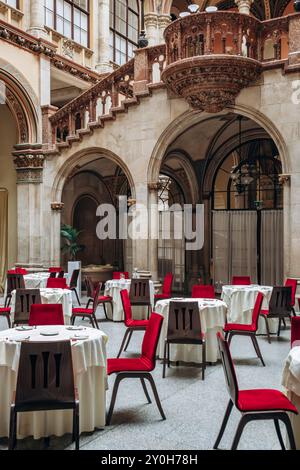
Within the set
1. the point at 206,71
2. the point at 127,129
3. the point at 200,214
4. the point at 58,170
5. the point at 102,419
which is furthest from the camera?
the point at 200,214

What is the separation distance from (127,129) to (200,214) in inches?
158

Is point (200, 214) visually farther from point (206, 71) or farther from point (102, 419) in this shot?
point (102, 419)

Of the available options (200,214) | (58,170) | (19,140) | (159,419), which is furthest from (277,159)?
(159,419)

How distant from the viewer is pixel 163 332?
22.2ft

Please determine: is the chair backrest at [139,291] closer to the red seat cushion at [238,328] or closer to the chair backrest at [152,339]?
the red seat cushion at [238,328]

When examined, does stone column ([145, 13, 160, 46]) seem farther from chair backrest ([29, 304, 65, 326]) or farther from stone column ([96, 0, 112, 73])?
chair backrest ([29, 304, 65, 326])

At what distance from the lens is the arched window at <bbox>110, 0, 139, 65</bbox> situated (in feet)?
53.1

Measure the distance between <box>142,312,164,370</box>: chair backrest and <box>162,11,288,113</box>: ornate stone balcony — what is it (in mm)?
6058

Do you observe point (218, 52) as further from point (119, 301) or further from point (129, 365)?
point (129, 365)

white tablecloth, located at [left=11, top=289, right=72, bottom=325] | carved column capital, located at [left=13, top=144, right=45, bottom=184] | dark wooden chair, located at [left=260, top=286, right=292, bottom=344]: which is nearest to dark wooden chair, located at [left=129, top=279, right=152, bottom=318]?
white tablecloth, located at [left=11, top=289, right=72, bottom=325]

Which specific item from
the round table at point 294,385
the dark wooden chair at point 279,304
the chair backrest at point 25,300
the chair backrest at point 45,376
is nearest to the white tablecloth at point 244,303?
the dark wooden chair at point 279,304

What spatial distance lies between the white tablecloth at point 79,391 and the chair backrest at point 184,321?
69.0 inches

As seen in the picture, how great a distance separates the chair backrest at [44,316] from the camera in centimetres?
557

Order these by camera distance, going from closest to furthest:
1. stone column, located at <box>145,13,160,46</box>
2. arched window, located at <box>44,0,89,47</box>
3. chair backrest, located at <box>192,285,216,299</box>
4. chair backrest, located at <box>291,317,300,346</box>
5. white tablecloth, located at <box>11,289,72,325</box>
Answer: chair backrest, located at <box>291,317,300,346</box>, chair backrest, located at <box>192,285,216,299</box>, white tablecloth, located at <box>11,289,72,325</box>, arched window, located at <box>44,0,89,47</box>, stone column, located at <box>145,13,160,46</box>
